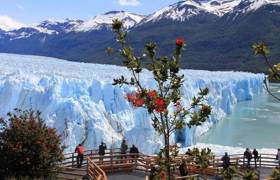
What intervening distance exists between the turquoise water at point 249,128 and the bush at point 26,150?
90.6 ft

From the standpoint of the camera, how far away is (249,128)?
48.5 metres

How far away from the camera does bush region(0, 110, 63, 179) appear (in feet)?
40.9

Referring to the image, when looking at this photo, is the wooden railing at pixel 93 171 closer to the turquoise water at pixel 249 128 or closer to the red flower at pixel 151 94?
the red flower at pixel 151 94

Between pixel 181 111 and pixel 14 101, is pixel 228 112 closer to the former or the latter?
pixel 14 101

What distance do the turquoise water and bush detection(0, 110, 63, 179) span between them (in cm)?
2762

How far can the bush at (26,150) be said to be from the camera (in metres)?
12.5

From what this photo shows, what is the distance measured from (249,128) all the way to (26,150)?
1507 inches

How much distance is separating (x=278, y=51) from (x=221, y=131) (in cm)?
10909

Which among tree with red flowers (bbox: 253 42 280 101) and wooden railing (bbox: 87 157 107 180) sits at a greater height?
tree with red flowers (bbox: 253 42 280 101)

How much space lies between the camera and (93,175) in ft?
45.8

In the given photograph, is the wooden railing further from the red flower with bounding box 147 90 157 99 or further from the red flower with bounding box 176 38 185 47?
the red flower with bounding box 176 38 185 47

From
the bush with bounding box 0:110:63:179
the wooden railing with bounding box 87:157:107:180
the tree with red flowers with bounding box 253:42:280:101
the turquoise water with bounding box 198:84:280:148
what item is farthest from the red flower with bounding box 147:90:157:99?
the turquoise water with bounding box 198:84:280:148

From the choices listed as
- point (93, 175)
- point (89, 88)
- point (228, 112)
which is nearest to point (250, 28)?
point (228, 112)

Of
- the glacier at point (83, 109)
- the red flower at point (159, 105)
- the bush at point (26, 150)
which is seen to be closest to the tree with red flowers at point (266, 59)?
the red flower at point (159, 105)
